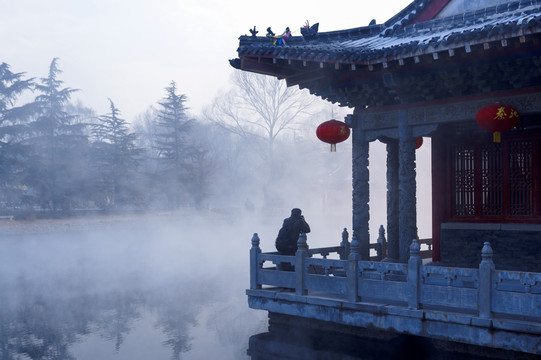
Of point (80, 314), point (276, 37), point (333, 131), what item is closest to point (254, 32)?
point (276, 37)

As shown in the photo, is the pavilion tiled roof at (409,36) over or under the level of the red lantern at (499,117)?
over

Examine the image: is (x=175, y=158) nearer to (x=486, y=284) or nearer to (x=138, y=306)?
(x=138, y=306)

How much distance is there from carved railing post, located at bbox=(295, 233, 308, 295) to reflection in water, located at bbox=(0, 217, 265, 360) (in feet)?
9.45

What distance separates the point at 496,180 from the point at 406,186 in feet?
5.44

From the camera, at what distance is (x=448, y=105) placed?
361 inches

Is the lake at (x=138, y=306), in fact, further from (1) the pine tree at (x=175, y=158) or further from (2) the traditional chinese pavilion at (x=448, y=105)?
(1) the pine tree at (x=175, y=158)

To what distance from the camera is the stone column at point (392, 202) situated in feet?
36.7

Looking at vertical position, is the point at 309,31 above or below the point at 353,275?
above

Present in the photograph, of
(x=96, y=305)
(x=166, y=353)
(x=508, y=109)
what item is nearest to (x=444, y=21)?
(x=508, y=109)

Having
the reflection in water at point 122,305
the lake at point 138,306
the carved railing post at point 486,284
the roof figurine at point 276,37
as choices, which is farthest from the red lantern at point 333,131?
the reflection in water at point 122,305

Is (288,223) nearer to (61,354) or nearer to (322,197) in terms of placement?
(61,354)

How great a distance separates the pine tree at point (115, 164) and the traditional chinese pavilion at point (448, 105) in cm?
3165

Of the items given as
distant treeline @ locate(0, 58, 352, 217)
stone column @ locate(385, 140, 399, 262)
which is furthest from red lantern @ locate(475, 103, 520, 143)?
distant treeline @ locate(0, 58, 352, 217)

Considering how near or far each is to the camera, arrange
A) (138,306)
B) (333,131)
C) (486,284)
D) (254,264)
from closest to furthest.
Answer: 1. (486,284)
2. (254,264)
3. (333,131)
4. (138,306)
